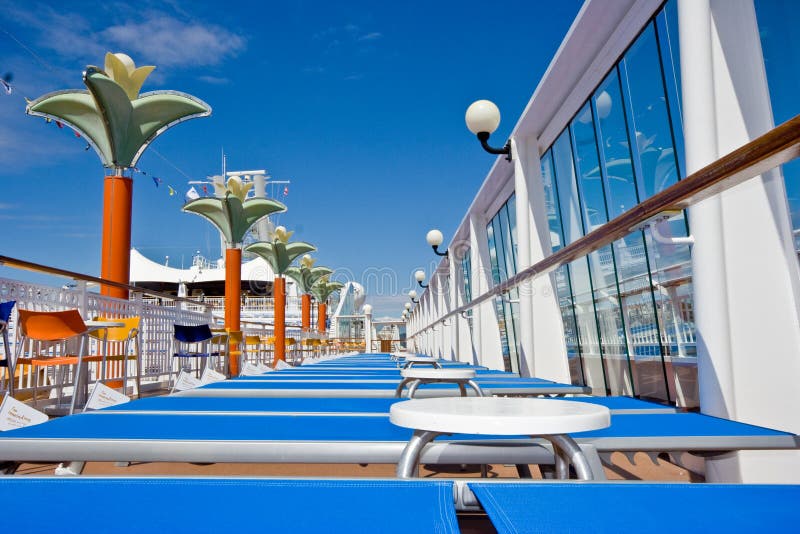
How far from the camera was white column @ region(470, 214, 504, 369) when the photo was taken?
780cm

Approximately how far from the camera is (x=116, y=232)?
271 inches

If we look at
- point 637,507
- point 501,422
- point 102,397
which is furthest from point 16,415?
point 637,507

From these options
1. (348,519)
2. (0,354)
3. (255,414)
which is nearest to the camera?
(348,519)

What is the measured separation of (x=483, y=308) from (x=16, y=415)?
6.40 meters

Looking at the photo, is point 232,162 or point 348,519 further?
point 232,162

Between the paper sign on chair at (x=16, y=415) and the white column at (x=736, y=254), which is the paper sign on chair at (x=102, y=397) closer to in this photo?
the paper sign on chair at (x=16, y=415)

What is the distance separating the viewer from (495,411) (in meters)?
1.05

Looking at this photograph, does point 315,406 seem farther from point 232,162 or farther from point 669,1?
point 232,162

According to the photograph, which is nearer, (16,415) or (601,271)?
(16,415)

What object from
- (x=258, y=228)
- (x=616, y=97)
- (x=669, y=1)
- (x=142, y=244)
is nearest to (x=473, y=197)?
(x=616, y=97)

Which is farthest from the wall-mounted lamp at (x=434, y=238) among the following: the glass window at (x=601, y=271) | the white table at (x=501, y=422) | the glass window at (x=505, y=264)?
the white table at (x=501, y=422)

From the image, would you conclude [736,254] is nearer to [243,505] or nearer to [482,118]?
[243,505]

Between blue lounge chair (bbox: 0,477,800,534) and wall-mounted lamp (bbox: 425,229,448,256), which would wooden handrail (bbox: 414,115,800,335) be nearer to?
blue lounge chair (bbox: 0,477,800,534)

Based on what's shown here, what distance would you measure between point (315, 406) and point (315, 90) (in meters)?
17.0
